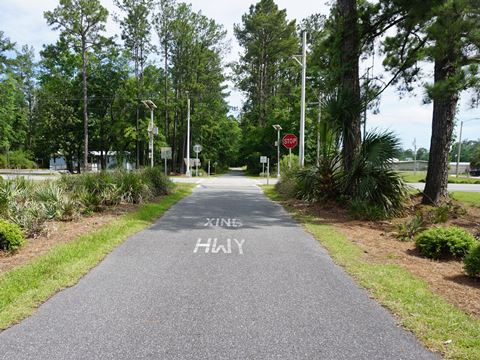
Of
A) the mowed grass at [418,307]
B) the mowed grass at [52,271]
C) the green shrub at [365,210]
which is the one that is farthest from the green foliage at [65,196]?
the green shrub at [365,210]

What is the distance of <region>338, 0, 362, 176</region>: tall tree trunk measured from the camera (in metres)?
12.3

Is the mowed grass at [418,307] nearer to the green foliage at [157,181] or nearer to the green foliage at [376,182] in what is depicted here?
the green foliage at [376,182]

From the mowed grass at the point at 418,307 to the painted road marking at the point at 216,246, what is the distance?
1.74 metres

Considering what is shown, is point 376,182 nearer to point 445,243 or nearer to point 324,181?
point 324,181

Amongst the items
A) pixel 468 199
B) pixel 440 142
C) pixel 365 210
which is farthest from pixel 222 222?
pixel 468 199

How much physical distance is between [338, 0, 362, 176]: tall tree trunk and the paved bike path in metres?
6.41

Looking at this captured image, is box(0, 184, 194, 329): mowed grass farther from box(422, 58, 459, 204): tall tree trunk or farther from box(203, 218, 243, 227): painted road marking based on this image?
box(422, 58, 459, 204): tall tree trunk

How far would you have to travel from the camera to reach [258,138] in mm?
51125

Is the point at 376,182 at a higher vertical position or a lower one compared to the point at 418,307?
higher

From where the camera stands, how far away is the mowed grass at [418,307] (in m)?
3.47

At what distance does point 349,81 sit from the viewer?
13.0m

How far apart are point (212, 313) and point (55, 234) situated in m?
5.28

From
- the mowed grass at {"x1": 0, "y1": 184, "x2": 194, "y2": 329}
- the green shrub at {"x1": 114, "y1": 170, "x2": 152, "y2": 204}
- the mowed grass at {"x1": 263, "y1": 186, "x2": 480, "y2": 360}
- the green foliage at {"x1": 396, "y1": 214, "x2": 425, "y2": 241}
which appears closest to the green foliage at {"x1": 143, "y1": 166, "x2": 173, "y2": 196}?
the green shrub at {"x1": 114, "y1": 170, "x2": 152, "y2": 204}

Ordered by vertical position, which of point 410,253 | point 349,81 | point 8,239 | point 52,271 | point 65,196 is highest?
point 349,81
